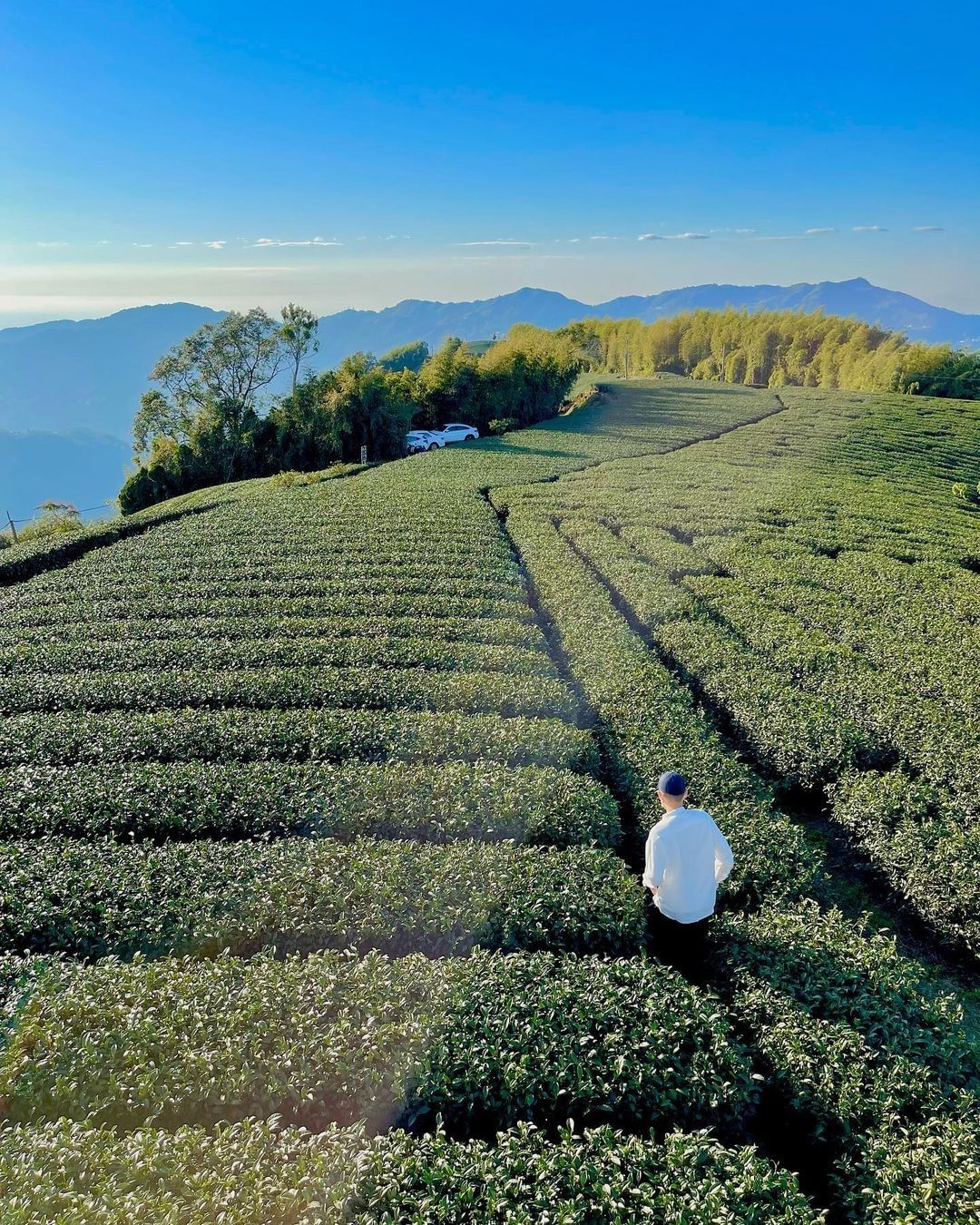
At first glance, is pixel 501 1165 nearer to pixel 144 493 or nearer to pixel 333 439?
pixel 333 439

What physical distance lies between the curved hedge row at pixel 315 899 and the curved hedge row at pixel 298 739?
97.7 inches

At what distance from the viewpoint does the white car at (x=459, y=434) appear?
52.0 m

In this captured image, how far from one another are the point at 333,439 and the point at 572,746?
4088cm

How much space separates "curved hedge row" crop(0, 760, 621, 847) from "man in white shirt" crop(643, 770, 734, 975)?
2068 millimetres

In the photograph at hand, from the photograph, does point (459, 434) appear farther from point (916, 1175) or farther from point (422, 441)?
point (916, 1175)

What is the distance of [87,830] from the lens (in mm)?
9109

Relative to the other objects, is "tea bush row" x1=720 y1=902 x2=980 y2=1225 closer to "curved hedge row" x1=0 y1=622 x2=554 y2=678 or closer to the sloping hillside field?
the sloping hillside field

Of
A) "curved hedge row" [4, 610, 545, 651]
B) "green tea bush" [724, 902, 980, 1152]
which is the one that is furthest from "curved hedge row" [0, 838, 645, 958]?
"curved hedge row" [4, 610, 545, 651]

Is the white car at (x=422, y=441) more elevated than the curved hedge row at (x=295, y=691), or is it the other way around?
the white car at (x=422, y=441)

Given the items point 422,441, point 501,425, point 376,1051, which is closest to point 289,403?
point 422,441

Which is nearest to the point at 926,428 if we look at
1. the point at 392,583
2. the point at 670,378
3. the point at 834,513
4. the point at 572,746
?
the point at 834,513

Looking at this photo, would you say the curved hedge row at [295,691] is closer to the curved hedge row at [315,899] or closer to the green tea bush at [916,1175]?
the curved hedge row at [315,899]

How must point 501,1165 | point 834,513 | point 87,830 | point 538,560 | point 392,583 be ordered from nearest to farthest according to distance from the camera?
point 501,1165, point 87,830, point 392,583, point 538,560, point 834,513

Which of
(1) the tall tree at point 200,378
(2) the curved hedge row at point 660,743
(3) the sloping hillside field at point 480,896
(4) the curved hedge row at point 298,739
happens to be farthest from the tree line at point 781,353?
(4) the curved hedge row at point 298,739
